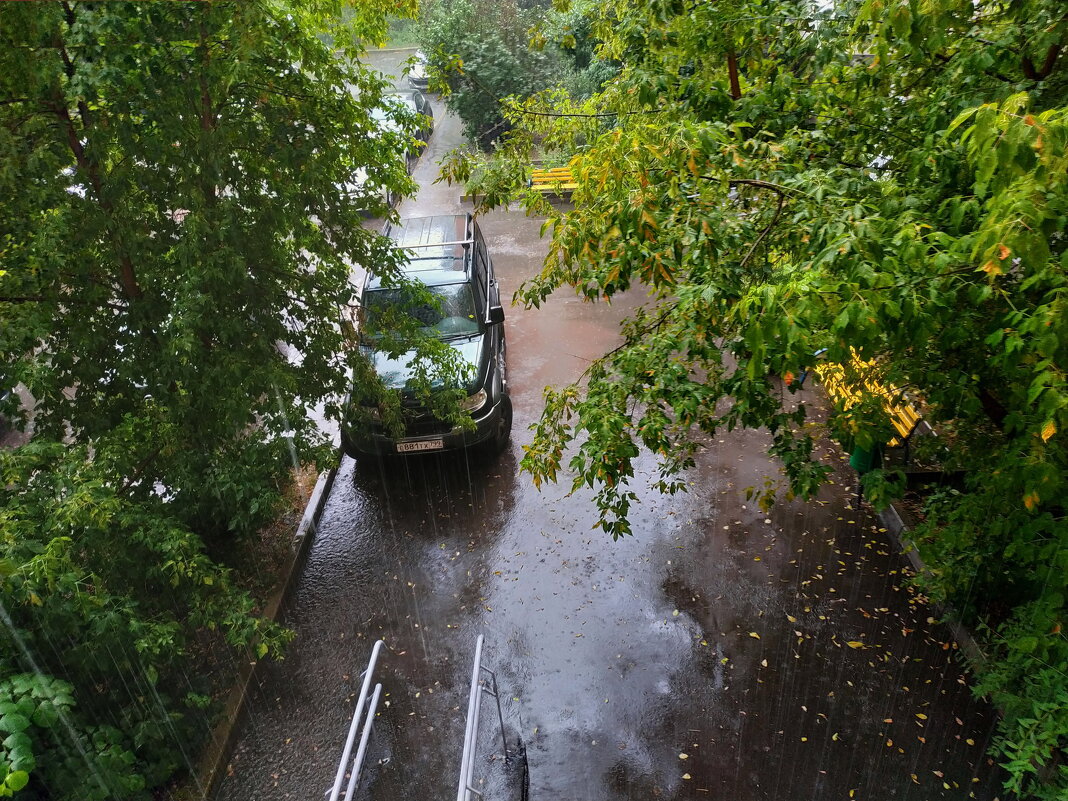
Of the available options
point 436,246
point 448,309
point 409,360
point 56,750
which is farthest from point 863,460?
point 56,750

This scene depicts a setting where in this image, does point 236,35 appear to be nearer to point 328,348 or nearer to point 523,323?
point 328,348

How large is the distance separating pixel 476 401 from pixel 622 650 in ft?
10.9

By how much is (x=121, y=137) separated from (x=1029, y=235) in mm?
5288

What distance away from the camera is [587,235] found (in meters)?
4.15

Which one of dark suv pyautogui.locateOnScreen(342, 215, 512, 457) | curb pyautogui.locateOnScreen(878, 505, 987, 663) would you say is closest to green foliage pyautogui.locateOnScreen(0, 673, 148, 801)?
dark suv pyautogui.locateOnScreen(342, 215, 512, 457)

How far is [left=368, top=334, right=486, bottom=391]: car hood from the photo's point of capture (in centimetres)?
820

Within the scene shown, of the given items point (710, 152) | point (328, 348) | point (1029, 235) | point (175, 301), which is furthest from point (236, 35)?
point (1029, 235)

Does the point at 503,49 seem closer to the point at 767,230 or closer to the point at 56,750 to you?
the point at 767,230

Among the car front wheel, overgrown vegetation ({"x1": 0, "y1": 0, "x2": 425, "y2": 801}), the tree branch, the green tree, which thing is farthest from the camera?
the car front wheel

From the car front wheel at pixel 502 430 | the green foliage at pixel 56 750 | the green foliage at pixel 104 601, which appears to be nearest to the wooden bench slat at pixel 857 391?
the car front wheel at pixel 502 430

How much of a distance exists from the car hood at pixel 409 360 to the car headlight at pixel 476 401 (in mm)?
90

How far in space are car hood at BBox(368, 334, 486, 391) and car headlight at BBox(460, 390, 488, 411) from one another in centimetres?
9

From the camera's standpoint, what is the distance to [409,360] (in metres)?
8.04

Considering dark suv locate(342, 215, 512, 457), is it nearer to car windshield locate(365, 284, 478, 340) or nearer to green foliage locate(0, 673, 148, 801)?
car windshield locate(365, 284, 478, 340)
